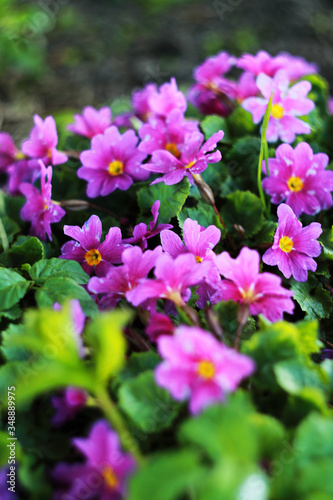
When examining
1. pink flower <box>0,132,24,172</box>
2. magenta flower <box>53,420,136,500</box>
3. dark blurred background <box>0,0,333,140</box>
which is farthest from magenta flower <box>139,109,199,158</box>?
dark blurred background <box>0,0,333,140</box>

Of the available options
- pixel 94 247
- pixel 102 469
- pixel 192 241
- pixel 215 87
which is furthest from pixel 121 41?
pixel 102 469

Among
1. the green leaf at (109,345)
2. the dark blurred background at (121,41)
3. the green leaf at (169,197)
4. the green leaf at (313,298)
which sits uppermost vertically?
the green leaf at (109,345)

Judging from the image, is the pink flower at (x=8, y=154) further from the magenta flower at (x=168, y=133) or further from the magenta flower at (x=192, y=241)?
the magenta flower at (x=192, y=241)

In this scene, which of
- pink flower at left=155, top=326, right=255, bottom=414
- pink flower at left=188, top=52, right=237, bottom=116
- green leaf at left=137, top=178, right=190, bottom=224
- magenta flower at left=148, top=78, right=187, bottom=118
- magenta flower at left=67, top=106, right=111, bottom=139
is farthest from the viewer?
pink flower at left=188, top=52, right=237, bottom=116

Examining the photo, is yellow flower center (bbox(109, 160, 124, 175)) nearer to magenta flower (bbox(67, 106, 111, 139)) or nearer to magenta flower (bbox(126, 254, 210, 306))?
magenta flower (bbox(67, 106, 111, 139))

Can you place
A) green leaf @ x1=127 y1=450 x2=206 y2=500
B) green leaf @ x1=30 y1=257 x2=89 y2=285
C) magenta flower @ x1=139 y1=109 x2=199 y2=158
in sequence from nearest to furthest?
green leaf @ x1=127 y1=450 x2=206 y2=500, green leaf @ x1=30 y1=257 x2=89 y2=285, magenta flower @ x1=139 y1=109 x2=199 y2=158

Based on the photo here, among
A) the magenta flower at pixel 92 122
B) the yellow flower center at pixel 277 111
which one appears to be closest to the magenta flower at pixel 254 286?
the yellow flower center at pixel 277 111

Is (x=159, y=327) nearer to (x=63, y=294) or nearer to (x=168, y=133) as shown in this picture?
(x=63, y=294)
